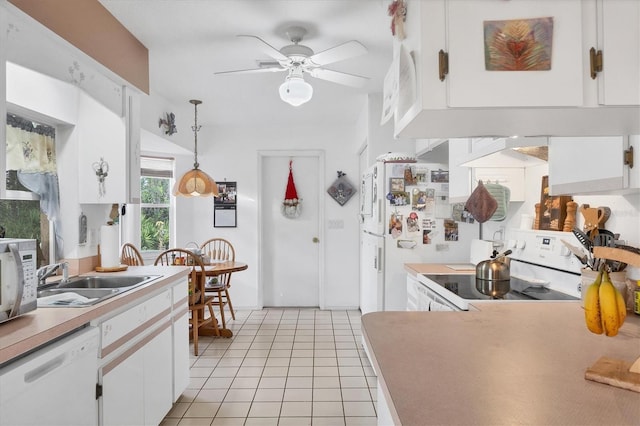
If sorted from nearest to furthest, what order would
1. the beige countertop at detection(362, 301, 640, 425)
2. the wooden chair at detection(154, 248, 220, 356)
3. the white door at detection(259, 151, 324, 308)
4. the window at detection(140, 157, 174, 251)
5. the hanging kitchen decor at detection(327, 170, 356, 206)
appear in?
the beige countertop at detection(362, 301, 640, 425)
the wooden chair at detection(154, 248, 220, 356)
the window at detection(140, 157, 174, 251)
the hanging kitchen decor at detection(327, 170, 356, 206)
the white door at detection(259, 151, 324, 308)

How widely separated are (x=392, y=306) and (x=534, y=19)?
263 centimetres

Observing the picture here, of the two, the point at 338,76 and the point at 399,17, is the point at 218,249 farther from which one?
the point at 399,17

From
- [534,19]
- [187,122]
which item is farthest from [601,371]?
[187,122]

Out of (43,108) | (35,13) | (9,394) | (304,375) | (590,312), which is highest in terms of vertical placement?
(35,13)

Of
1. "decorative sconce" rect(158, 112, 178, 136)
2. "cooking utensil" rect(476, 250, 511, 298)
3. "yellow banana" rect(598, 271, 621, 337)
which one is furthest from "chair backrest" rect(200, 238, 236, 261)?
"yellow banana" rect(598, 271, 621, 337)

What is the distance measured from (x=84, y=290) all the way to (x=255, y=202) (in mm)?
3244

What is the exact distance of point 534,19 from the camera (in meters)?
1.01

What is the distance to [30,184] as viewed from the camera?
2400 mm

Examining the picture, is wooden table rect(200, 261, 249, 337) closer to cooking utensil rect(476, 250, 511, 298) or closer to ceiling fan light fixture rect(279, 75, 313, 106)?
ceiling fan light fixture rect(279, 75, 313, 106)

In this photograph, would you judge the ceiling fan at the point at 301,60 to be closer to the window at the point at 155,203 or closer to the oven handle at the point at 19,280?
the oven handle at the point at 19,280

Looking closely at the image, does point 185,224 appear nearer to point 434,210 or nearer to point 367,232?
point 367,232

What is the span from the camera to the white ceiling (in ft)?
7.57

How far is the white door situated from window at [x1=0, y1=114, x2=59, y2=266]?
2.98 metres

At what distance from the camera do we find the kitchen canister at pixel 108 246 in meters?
2.60
